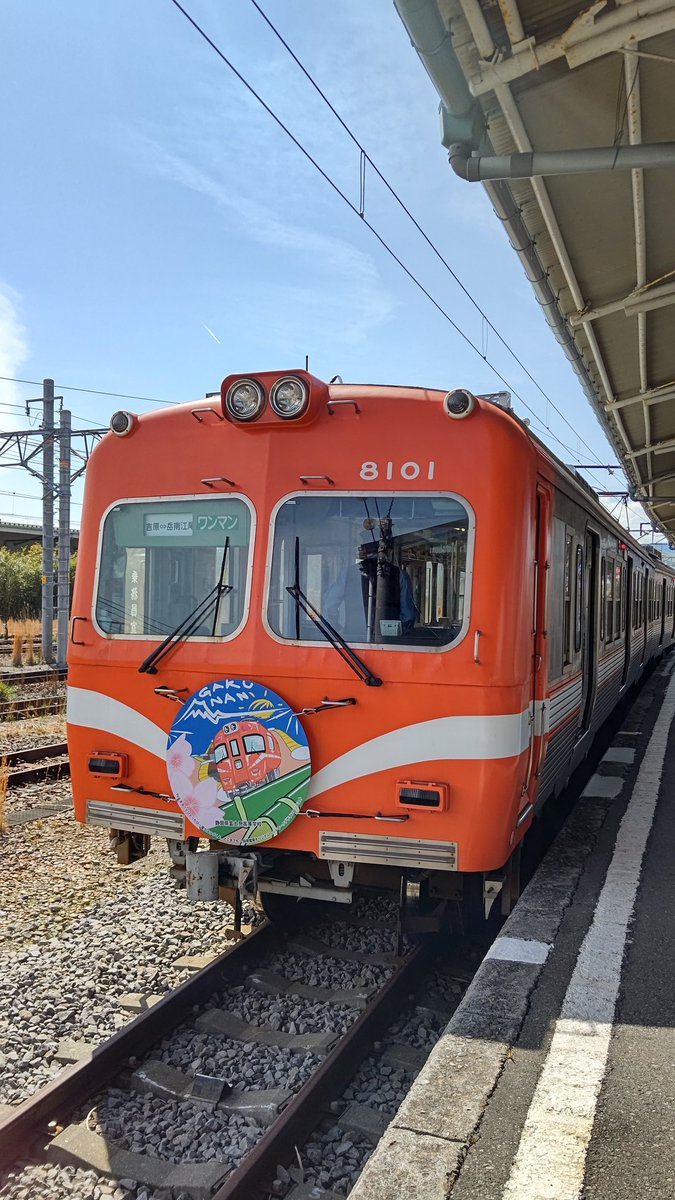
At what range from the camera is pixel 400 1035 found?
4.44 m

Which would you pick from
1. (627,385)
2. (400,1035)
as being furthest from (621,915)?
(627,385)

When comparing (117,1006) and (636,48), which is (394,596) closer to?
(117,1006)

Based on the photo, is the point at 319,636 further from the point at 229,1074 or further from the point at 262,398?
the point at 229,1074

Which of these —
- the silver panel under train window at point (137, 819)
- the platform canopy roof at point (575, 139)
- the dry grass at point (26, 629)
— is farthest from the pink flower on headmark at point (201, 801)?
the dry grass at point (26, 629)

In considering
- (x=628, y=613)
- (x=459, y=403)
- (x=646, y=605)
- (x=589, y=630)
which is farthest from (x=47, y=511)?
(x=459, y=403)

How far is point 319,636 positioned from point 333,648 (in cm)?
11

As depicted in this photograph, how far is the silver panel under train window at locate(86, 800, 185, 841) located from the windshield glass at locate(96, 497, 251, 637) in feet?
3.17

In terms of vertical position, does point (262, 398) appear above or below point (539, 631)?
above

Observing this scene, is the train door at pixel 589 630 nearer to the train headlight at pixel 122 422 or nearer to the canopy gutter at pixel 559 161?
the canopy gutter at pixel 559 161

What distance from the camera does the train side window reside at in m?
6.49

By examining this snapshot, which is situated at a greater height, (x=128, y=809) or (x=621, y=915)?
(x=128, y=809)

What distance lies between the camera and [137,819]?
473 cm

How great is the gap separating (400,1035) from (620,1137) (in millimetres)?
1786

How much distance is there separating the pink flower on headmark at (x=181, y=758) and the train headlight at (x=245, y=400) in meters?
1.71
